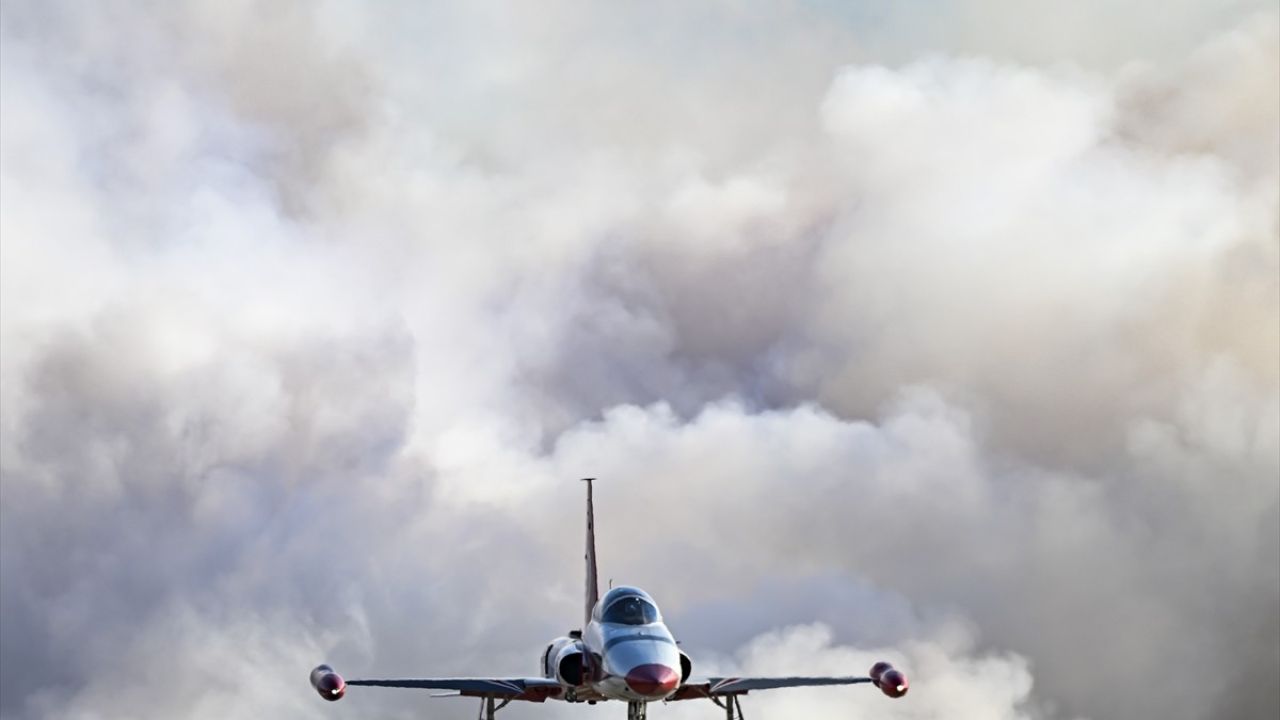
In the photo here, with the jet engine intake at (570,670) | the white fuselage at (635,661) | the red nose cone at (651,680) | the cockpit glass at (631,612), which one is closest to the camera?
the red nose cone at (651,680)

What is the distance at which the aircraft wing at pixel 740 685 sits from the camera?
249 ft

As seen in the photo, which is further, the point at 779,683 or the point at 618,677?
the point at 779,683

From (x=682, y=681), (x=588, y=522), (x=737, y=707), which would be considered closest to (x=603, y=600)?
(x=682, y=681)

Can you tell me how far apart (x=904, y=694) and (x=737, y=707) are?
32.0 feet

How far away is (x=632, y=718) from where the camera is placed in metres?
74.9

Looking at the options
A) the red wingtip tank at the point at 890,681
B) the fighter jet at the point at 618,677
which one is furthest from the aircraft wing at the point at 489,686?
the red wingtip tank at the point at 890,681

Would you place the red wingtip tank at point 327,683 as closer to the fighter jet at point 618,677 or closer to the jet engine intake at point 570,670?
the fighter jet at point 618,677

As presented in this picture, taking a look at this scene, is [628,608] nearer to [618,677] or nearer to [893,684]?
[618,677]

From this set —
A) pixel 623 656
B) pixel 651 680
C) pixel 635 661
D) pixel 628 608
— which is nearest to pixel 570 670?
pixel 628 608

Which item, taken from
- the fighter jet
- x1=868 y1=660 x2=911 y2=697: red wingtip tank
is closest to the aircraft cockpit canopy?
the fighter jet

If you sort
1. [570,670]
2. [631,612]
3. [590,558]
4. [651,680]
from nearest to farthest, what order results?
[651,680], [631,612], [570,670], [590,558]

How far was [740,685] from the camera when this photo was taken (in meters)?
77.9

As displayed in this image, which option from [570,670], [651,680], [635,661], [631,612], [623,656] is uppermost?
[631,612]

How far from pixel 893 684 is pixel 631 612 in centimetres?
1463
